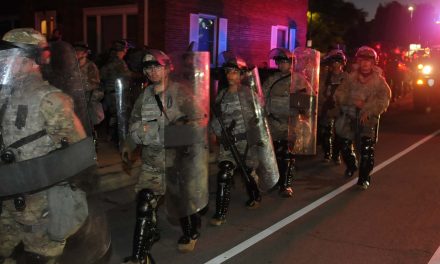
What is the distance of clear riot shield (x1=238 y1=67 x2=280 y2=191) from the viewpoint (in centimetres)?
555

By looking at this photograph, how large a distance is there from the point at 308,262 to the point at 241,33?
11796 millimetres

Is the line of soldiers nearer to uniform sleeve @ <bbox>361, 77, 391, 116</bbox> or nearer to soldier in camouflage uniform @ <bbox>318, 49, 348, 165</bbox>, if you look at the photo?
uniform sleeve @ <bbox>361, 77, 391, 116</bbox>

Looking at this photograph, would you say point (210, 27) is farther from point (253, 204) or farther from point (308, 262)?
point (308, 262)

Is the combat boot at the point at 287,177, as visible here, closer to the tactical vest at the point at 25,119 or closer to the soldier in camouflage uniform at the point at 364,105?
the soldier in camouflage uniform at the point at 364,105

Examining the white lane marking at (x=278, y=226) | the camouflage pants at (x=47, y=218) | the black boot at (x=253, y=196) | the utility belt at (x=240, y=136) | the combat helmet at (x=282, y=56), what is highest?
the combat helmet at (x=282, y=56)

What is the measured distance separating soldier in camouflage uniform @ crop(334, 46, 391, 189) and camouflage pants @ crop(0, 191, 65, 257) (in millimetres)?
4945

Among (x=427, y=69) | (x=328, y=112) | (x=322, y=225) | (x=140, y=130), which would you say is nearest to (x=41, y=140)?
(x=140, y=130)

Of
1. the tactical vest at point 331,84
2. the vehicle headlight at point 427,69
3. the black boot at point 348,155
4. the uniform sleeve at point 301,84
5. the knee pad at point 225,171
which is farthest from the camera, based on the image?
the vehicle headlight at point 427,69

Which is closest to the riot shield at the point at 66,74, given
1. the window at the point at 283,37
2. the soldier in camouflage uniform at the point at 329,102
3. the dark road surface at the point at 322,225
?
the dark road surface at the point at 322,225

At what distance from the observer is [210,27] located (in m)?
14.5

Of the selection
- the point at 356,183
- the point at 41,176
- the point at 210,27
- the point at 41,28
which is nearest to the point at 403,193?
the point at 356,183

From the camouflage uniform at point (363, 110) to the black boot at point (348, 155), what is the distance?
0.33ft

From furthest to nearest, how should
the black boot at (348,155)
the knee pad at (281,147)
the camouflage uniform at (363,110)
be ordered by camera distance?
1. the black boot at (348,155)
2. the camouflage uniform at (363,110)
3. the knee pad at (281,147)

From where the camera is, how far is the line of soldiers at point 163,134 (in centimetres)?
306
